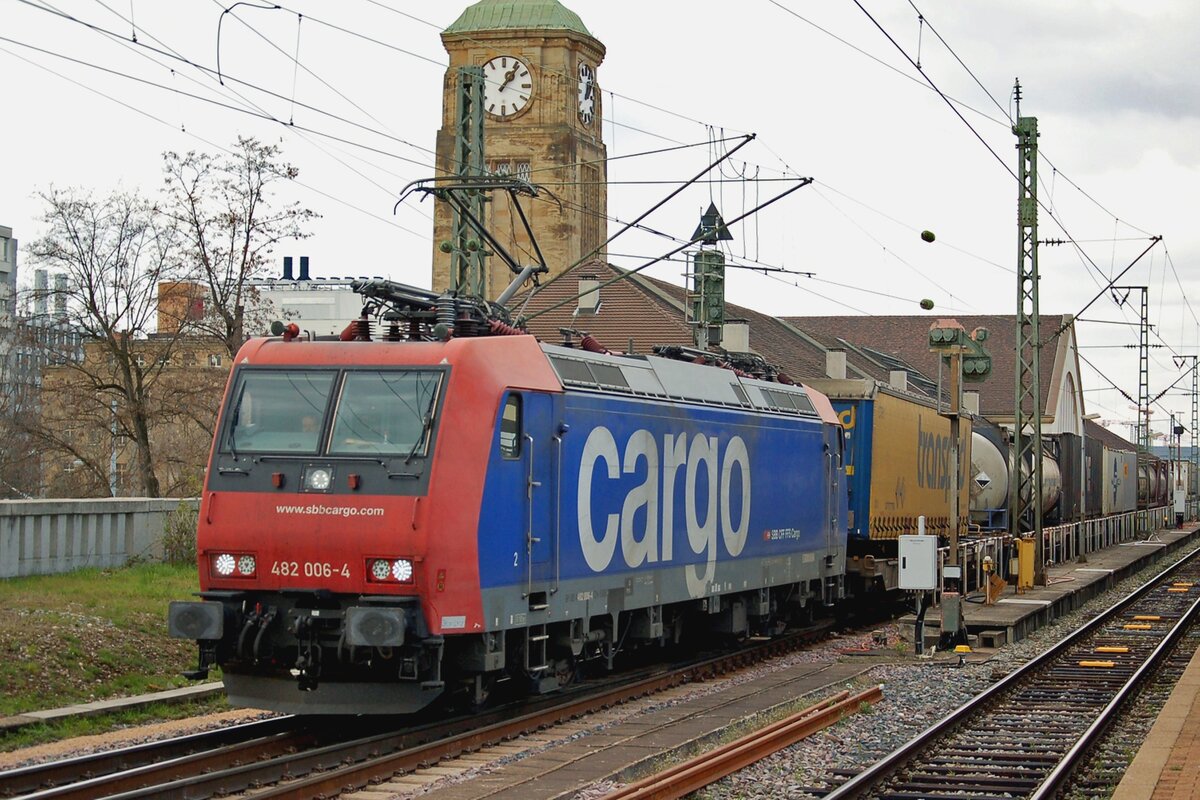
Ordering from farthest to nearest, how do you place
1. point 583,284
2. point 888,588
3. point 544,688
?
point 583,284 → point 888,588 → point 544,688

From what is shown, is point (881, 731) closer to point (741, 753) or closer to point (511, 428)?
point (741, 753)

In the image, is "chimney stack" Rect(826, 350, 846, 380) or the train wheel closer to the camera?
the train wheel

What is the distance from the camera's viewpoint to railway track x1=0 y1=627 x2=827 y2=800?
35.3 ft

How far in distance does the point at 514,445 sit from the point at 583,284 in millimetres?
30477

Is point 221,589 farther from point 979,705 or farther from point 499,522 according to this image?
point 979,705

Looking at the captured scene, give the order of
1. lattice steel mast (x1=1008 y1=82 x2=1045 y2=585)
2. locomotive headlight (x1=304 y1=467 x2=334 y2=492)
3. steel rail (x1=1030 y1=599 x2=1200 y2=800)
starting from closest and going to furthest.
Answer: steel rail (x1=1030 y1=599 x2=1200 y2=800), locomotive headlight (x1=304 y1=467 x2=334 y2=492), lattice steel mast (x1=1008 y1=82 x2=1045 y2=585)

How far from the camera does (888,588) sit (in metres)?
25.9

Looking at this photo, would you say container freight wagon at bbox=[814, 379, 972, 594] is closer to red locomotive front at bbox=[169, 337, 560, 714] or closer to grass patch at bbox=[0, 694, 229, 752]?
grass patch at bbox=[0, 694, 229, 752]

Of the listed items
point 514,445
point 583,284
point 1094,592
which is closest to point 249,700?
point 514,445

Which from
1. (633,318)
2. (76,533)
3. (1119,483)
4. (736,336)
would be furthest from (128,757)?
(1119,483)

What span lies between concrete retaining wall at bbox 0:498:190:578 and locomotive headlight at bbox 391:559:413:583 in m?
8.42

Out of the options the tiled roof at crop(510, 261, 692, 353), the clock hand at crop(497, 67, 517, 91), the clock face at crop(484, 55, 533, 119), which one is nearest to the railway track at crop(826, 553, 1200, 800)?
the tiled roof at crop(510, 261, 692, 353)

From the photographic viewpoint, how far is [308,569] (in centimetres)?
1277

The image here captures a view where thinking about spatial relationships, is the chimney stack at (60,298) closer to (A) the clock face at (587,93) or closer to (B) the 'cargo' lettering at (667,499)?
(B) the 'cargo' lettering at (667,499)
